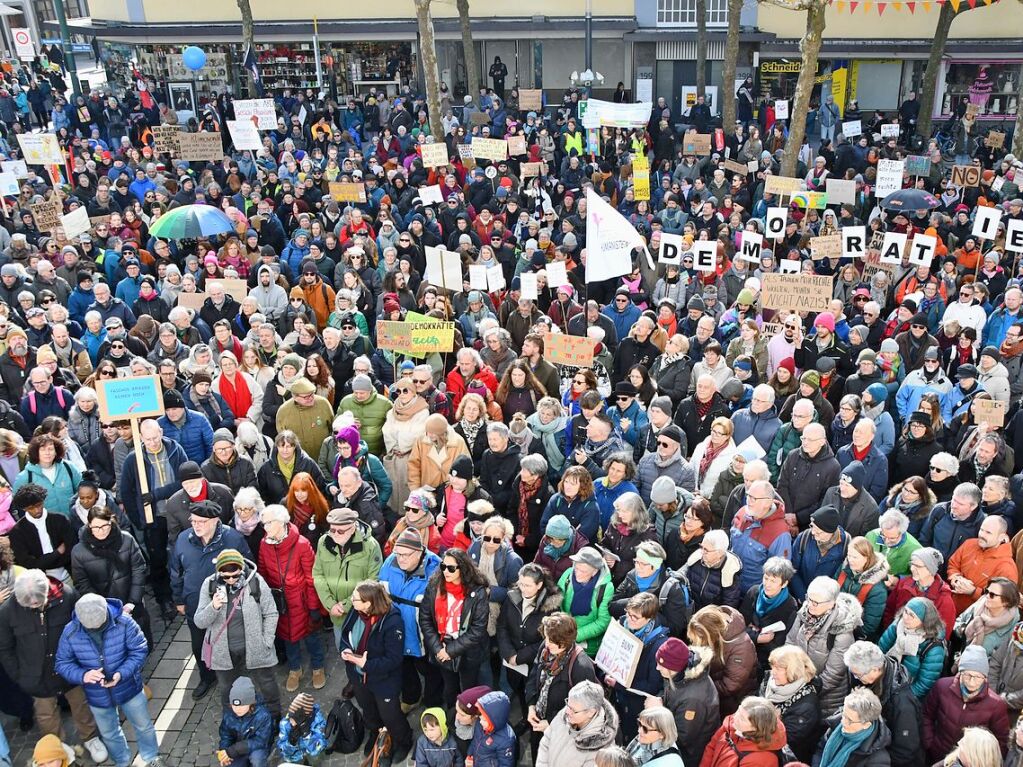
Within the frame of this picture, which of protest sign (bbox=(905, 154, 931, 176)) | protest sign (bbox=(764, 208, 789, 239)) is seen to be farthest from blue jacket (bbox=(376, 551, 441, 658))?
protest sign (bbox=(905, 154, 931, 176))

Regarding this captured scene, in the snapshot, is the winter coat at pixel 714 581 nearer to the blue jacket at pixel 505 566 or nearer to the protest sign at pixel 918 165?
the blue jacket at pixel 505 566

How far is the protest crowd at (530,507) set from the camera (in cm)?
583

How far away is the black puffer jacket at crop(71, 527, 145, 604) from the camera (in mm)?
6941

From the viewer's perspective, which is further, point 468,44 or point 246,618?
point 468,44

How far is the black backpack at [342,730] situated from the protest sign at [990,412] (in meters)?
5.77

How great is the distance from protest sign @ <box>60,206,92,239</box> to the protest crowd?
425 millimetres

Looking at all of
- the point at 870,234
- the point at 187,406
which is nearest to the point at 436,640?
the point at 187,406

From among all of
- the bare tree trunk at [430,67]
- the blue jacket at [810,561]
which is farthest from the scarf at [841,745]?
the bare tree trunk at [430,67]

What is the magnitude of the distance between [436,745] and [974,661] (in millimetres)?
3259

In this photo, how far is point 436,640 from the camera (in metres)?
6.43

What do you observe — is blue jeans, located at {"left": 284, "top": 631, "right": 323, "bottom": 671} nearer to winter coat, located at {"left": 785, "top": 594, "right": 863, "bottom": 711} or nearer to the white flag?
winter coat, located at {"left": 785, "top": 594, "right": 863, "bottom": 711}

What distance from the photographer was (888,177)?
16109 millimetres

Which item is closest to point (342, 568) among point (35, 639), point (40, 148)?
point (35, 639)

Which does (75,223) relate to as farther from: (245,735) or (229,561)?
(245,735)
